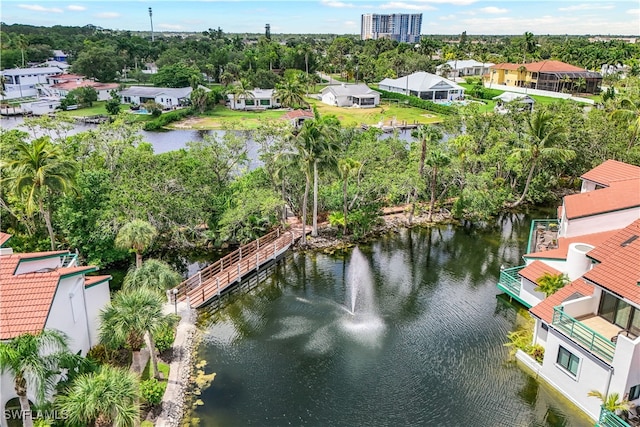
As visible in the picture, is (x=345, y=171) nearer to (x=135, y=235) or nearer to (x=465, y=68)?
(x=135, y=235)

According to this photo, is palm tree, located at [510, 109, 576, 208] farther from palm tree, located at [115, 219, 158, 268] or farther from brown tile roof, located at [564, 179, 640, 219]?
Result: palm tree, located at [115, 219, 158, 268]

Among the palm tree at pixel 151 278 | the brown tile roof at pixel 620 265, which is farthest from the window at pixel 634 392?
the palm tree at pixel 151 278

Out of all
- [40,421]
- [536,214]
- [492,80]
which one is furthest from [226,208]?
[492,80]

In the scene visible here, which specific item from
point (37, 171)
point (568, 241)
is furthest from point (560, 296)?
point (37, 171)

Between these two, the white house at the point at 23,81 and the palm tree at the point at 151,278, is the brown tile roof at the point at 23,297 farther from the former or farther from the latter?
the white house at the point at 23,81

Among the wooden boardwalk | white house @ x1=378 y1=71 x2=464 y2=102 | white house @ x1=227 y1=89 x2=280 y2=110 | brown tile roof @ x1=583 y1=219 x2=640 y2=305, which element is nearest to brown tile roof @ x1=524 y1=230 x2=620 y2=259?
brown tile roof @ x1=583 y1=219 x2=640 y2=305

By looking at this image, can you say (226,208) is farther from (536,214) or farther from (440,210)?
(536,214)
